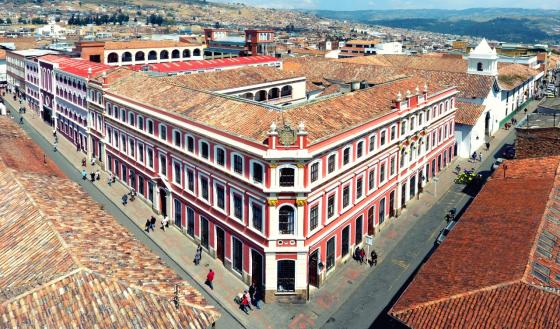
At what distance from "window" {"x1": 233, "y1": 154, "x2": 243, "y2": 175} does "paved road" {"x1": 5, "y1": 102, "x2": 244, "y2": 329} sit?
8.94 meters

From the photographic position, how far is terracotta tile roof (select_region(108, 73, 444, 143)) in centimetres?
3847

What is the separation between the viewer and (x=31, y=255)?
26078mm

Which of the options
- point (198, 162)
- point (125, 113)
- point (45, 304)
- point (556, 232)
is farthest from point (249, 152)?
point (125, 113)

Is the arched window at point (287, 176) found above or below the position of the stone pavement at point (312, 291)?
above

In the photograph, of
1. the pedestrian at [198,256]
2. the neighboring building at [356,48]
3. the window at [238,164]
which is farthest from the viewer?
the neighboring building at [356,48]

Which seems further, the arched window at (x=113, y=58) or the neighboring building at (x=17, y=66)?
the arched window at (x=113, y=58)

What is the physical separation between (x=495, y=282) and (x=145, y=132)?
35632mm

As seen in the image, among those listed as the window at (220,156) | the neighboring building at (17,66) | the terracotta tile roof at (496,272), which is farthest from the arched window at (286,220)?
the neighboring building at (17,66)

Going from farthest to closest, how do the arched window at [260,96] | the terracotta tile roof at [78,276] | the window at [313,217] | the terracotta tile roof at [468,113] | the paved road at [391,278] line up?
the terracotta tile roof at [468,113]
the arched window at [260,96]
the window at [313,217]
the paved road at [391,278]
the terracotta tile roof at [78,276]

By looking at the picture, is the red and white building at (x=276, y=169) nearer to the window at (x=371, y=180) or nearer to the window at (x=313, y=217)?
the window at (x=313, y=217)

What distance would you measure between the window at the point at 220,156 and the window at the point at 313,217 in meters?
7.60

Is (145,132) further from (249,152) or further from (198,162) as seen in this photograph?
(249,152)

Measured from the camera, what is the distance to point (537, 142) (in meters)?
53.4

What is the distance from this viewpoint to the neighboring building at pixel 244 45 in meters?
106
